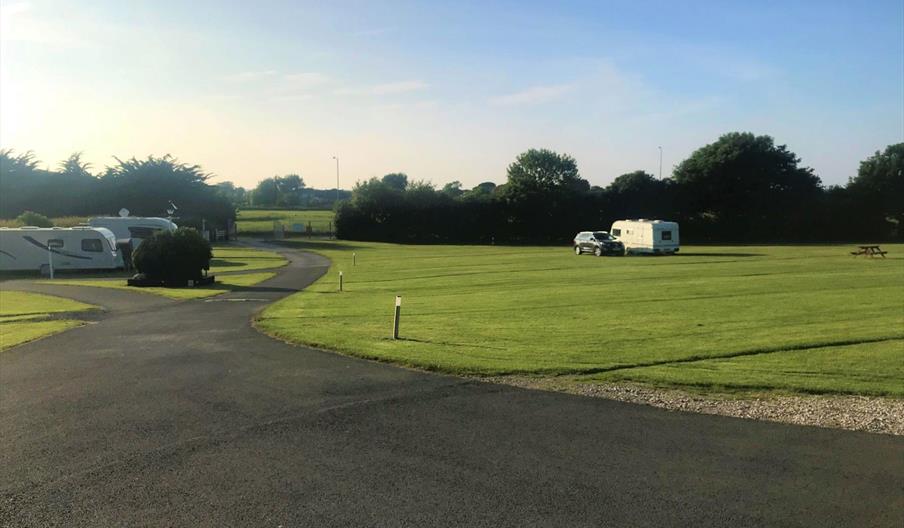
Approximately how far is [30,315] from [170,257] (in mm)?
11198

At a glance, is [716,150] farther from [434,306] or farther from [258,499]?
[258,499]

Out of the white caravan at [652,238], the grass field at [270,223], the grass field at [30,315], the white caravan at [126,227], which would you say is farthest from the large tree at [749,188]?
the grass field at [30,315]

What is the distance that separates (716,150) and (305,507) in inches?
3460

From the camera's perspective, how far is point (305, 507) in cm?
548

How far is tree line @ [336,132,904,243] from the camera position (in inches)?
3243

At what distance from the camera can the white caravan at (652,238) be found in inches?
2000

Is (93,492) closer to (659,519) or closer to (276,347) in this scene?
(659,519)

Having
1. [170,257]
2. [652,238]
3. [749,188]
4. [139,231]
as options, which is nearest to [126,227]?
[139,231]

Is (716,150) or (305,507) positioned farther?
(716,150)

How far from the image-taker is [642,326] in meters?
15.6

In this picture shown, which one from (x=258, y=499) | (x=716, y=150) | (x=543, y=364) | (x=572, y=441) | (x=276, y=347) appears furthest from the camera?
(x=716, y=150)

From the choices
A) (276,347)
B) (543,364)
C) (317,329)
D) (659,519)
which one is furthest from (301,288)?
(659,519)

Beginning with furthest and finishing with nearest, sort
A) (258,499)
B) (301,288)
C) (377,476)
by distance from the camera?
1. (301,288)
2. (377,476)
3. (258,499)

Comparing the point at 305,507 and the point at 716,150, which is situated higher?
the point at 716,150
